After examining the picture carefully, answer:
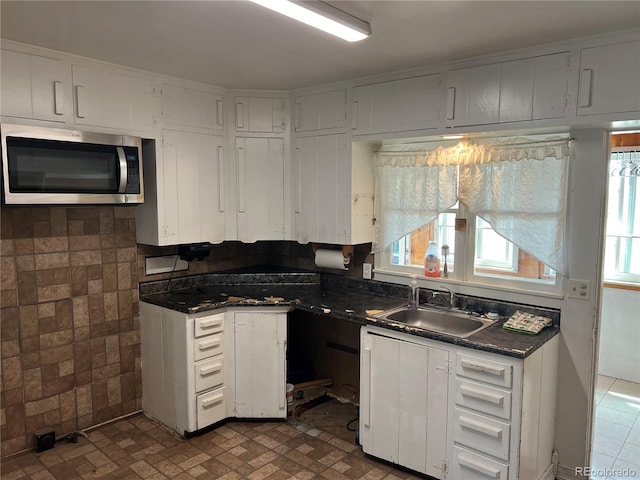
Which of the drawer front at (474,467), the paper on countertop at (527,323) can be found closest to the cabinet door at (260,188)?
the paper on countertop at (527,323)

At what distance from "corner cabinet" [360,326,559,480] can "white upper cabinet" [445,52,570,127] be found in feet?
4.07

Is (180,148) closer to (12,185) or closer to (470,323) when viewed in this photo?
(12,185)

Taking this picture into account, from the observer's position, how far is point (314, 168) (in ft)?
11.1

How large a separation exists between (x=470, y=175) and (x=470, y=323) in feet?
2.99

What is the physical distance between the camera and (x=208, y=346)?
120 inches

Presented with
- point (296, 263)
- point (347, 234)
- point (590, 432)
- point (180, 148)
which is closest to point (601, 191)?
point (590, 432)

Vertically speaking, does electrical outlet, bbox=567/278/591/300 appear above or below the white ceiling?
below

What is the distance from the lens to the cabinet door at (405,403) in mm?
2482

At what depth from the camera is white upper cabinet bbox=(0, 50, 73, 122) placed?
2398mm

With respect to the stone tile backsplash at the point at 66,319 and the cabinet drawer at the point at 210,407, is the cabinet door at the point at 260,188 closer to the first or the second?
the stone tile backsplash at the point at 66,319

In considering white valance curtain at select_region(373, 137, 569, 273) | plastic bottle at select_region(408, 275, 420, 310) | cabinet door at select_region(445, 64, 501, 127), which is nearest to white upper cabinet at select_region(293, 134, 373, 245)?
white valance curtain at select_region(373, 137, 569, 273)

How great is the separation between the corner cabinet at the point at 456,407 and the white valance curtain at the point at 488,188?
25.8 inches

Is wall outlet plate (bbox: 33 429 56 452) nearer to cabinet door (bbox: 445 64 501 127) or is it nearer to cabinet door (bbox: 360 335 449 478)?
cabinet door (bbox: 360 335 449 478)

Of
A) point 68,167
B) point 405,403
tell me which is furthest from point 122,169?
point 405,403
